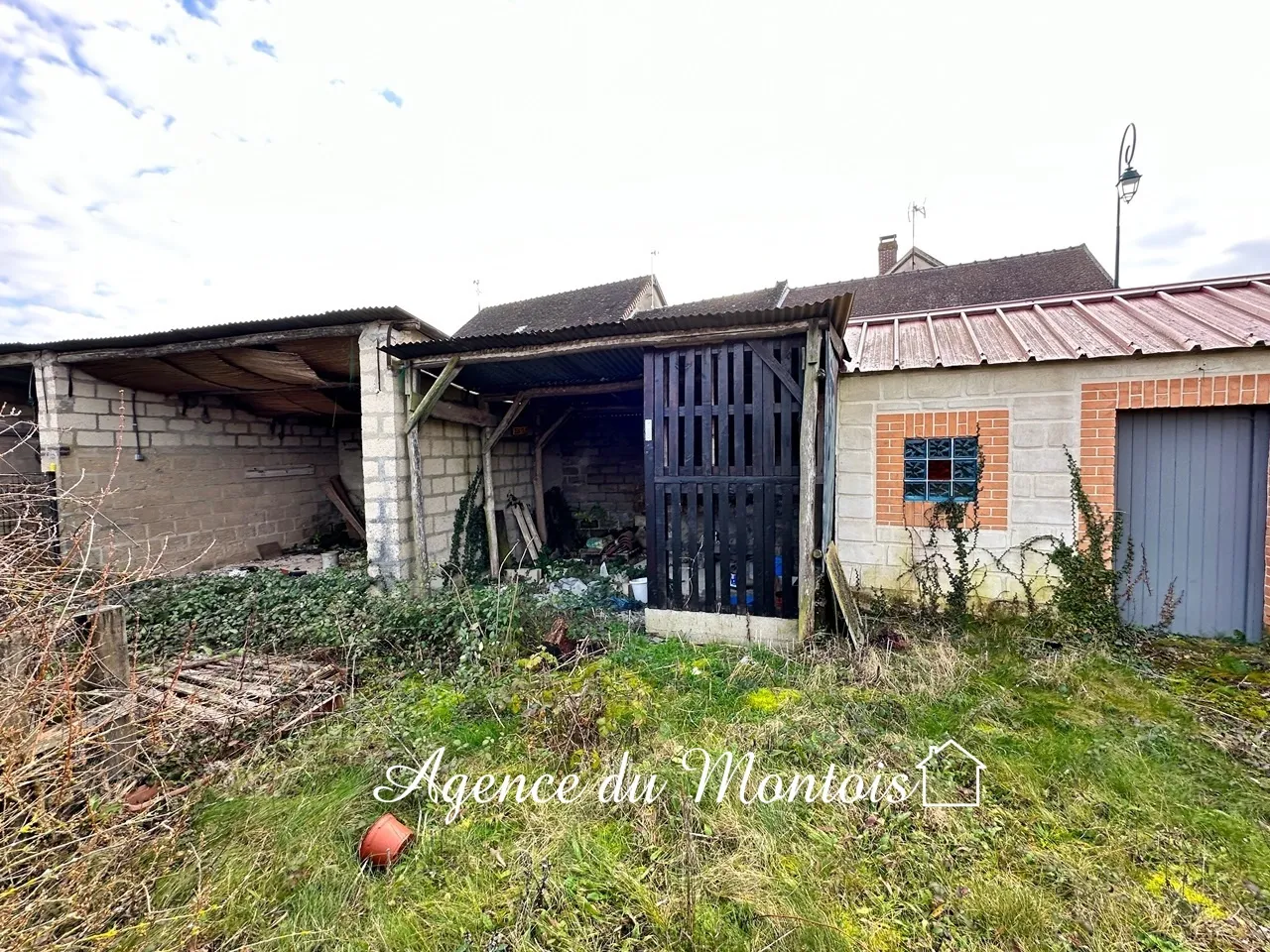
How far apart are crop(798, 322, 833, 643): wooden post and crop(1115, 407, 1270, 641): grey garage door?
10.1 ft

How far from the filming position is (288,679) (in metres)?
3.69

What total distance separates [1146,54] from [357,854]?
9.06 metres

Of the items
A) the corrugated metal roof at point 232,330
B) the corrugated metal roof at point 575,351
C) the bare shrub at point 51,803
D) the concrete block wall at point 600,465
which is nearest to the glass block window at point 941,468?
the corrugated metal roof at point 575,351

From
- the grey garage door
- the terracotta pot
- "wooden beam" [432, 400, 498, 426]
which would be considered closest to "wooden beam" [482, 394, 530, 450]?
"wooden beam" [432, 400, 498, 426]

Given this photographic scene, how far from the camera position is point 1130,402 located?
4.29 meters

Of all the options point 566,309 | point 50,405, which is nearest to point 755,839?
point 50,405

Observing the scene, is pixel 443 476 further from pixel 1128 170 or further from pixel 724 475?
pixel 1128 170

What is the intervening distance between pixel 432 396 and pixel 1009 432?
19.6 feet

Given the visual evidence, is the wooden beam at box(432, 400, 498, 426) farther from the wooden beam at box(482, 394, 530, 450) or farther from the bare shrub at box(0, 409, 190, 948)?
the bare shrub at box(0, 409, 190, 948)

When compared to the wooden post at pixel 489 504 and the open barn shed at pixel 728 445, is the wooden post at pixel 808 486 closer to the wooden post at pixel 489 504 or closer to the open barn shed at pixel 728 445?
the open barn shed at pixel 728 445

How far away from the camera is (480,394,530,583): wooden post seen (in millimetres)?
6719

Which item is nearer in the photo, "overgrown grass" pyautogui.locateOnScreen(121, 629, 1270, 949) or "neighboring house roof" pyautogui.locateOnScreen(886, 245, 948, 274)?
"overgrown grass" pyautogui.locateOnScreen(121, 629, 1270, 949)

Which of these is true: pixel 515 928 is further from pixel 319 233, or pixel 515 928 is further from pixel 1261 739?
pixel 319 233

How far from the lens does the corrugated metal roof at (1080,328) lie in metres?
4.25
